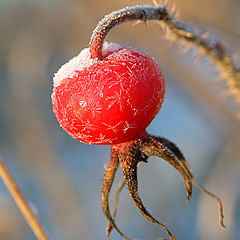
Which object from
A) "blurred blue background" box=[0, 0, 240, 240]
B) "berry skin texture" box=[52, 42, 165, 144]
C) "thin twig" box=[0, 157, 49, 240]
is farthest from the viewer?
"blurred blue background" box=[0, 0, 240, 240]

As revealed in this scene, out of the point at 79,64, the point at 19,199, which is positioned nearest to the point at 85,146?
the point at 19,199

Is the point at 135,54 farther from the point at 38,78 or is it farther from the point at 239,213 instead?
the point at 38,78

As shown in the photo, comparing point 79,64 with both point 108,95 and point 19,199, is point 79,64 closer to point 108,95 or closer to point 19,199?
point 108,95

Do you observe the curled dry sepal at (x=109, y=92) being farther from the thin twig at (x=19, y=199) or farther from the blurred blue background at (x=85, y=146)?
the blurred blue background at (x=85, y=146)

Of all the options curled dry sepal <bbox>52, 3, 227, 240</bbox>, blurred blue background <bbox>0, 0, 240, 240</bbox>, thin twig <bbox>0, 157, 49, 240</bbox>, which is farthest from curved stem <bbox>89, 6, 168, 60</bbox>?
blurred blue background <bbox>0, 0, 240, 240</bbox>

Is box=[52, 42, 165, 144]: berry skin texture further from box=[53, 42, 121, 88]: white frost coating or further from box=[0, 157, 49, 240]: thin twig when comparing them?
box=[0, 157, 49, 240]: thin twig
